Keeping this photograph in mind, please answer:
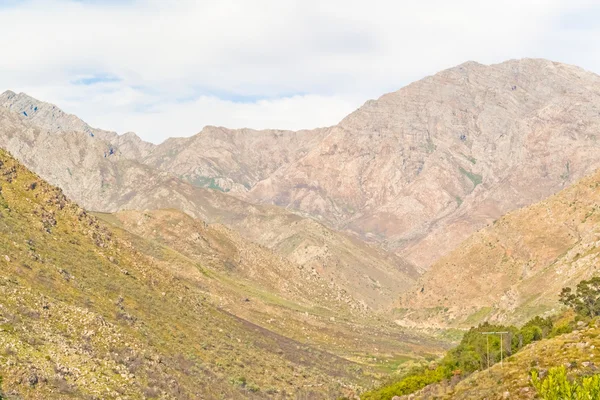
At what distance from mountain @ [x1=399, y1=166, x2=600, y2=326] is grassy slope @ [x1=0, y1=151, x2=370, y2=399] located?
47166 millimetres

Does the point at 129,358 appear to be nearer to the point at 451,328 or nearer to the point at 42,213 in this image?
the point at 42,213

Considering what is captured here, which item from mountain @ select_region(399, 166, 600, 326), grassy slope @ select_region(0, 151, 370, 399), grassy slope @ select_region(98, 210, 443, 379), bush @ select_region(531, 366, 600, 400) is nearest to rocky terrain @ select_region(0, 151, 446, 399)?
grassy slope @ select_region(0, 151, 370, 399)

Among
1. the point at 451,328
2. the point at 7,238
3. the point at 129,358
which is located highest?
the point at 7,238

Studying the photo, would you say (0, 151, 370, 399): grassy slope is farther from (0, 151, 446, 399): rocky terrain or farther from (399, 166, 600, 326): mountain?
(399, 166, 600, 326): mountain

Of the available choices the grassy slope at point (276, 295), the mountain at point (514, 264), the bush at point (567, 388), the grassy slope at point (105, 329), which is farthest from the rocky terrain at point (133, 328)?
the bush at point (567, 388)

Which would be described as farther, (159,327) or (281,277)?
(281,277)

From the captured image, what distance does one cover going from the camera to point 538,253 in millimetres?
145750

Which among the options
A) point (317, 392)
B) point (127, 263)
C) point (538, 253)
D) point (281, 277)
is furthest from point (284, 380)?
point (538, 253)

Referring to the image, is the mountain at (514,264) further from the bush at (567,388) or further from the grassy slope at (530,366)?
the bush at (567,388)

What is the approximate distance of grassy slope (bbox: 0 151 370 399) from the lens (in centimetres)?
4456

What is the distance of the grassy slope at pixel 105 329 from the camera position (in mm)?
44562

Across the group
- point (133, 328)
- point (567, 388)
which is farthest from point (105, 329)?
point (567, 388)

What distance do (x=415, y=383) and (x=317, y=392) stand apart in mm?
14906

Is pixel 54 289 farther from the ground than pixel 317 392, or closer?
farther from the ground
